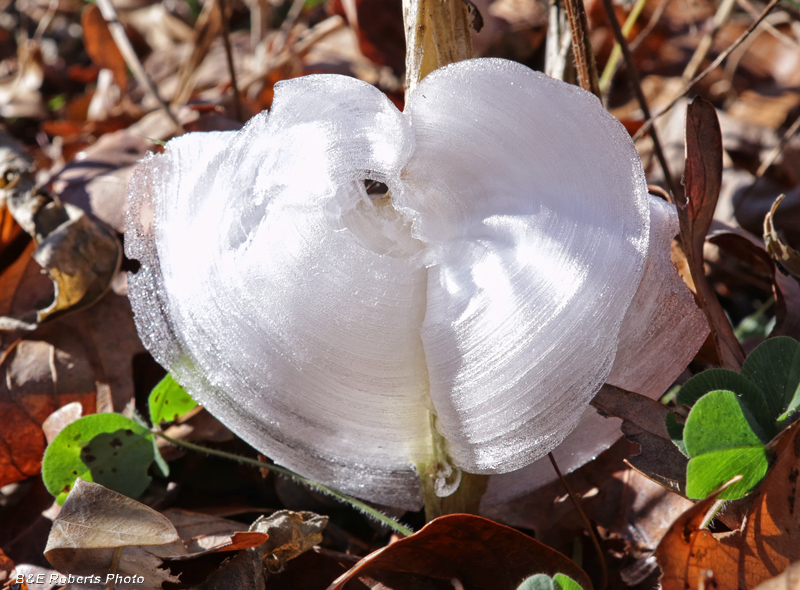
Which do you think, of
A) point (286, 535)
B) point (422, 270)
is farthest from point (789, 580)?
point (286, 535)

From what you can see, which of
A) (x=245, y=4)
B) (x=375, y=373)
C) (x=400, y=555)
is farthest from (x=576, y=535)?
(x=245, y=4)

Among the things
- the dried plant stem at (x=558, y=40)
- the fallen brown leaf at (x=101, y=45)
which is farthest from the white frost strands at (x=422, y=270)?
the fallen brown leaf at (x=101, y=45)

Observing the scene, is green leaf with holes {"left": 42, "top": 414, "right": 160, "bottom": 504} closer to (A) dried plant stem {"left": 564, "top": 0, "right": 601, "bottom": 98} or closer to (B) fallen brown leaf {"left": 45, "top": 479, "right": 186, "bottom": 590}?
(B) fallen brown leaf {"left": 45, "top": 479, "right": 186, "bottom": 590}

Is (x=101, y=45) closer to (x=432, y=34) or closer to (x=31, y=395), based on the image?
(x=31, y=395)

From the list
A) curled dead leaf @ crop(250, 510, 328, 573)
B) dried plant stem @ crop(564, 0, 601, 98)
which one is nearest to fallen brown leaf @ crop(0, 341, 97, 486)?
curled dead leaf @ crop(250, 510, 328, 573)

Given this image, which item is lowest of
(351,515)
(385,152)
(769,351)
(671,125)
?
(351,515)

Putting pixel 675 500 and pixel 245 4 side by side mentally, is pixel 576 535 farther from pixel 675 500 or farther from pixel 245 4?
pixel 245 4

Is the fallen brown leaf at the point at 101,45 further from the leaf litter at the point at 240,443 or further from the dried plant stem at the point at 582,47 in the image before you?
the dried plant stem at the point at 582,47
